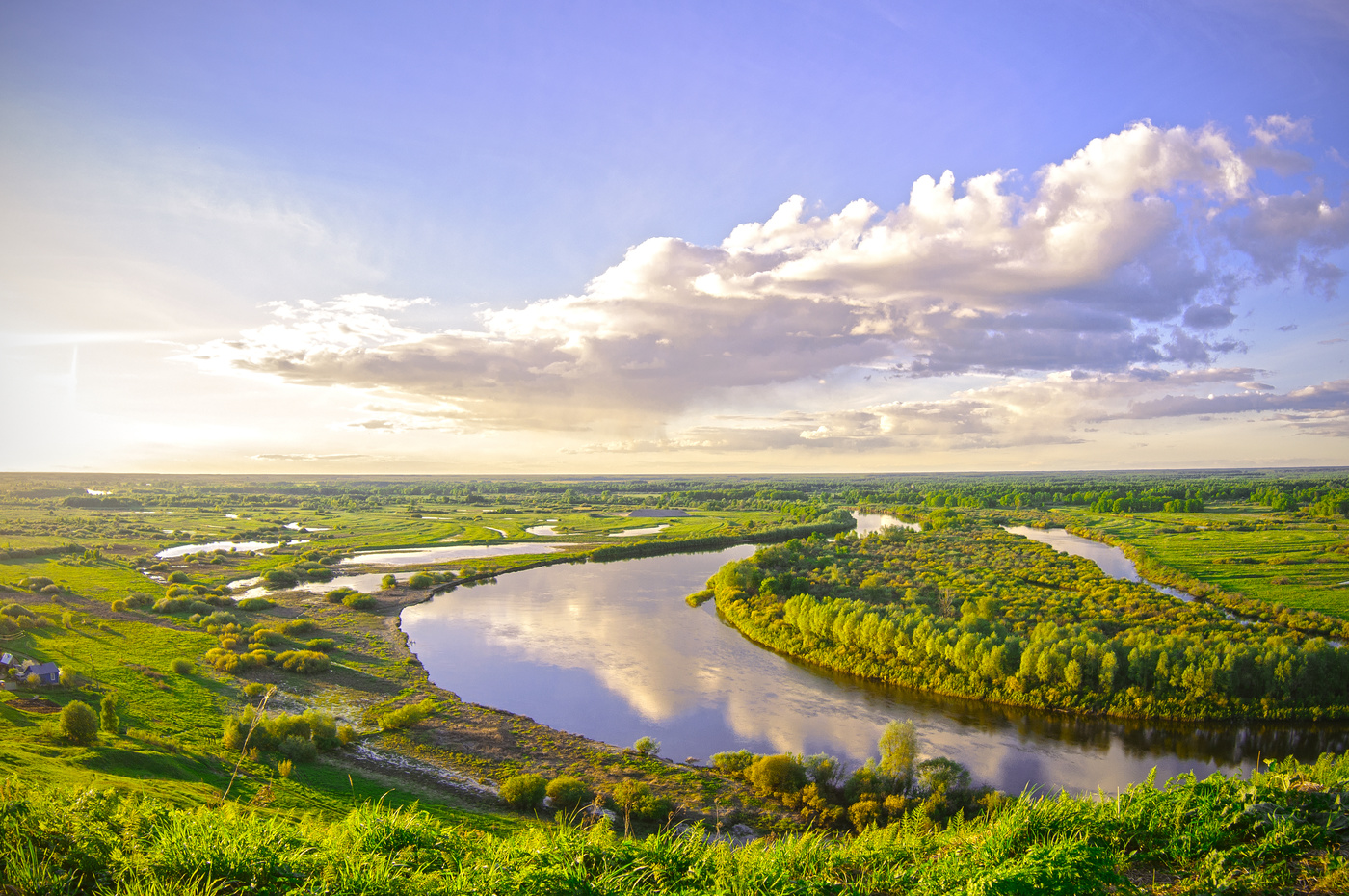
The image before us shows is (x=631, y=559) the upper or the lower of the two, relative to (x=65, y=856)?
lower

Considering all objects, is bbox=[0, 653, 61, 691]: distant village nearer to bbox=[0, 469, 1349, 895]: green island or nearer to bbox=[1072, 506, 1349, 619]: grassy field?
bbox=[0, 469, 1349, 895]: green island

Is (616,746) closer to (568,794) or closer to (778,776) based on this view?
(568,794)

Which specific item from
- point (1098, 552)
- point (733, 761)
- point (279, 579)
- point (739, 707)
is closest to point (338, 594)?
point (279, 579)

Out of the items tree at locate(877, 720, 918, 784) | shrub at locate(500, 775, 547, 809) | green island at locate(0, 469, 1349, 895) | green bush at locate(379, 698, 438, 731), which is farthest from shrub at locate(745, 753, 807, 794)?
green bush at locate(379, 698, 438, 731)

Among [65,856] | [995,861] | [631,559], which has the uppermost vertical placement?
[65,856]

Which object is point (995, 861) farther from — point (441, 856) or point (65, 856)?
point (65, 856)

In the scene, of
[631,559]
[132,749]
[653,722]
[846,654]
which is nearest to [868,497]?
[631,559]
